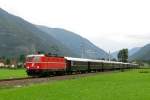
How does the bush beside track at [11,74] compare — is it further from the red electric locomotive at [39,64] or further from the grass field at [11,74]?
the red electric locomotive at [39,64]

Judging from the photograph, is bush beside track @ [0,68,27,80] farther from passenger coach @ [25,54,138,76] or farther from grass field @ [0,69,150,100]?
grass field @ [0,69,150,100]

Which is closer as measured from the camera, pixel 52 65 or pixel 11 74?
pixel 52 65

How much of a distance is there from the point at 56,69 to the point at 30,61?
671 centimetres

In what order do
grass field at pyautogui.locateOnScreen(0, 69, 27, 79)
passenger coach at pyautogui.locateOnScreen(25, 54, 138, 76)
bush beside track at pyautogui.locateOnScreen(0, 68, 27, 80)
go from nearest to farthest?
passenger coach at pyautogui.locateOnScreen(25, 54, 138, 76)
bush beside track at pyautogui.locateOnScreen(0, 68, 27, 80)
grass field at pyautogui.locateOnScreen(0, 69, 27, 79)

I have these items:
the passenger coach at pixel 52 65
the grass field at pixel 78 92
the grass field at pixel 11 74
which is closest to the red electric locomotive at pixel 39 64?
the passenger coach at pixel 52 65

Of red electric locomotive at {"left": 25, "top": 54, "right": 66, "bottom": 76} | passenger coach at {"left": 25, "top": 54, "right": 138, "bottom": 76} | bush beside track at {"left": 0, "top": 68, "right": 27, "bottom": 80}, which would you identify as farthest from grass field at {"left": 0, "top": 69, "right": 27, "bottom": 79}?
passenger coach at {"left": 25, "top": 54, "right": 138, "bottom": 76}

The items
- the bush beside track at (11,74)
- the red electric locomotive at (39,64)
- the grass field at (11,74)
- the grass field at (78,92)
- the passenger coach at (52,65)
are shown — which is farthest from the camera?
the grass field at (11,74)

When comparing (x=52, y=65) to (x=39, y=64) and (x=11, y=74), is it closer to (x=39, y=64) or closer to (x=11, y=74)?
(x=39, y=64)

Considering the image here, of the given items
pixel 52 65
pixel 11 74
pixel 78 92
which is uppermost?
pixel 52 65

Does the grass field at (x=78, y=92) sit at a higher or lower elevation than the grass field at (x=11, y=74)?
lower

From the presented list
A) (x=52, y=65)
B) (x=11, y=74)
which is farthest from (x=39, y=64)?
(x=11, y=74)

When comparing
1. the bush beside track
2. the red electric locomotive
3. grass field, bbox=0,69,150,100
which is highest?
the red electric locomotive

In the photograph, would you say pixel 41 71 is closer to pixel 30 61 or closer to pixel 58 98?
pixel 30 61

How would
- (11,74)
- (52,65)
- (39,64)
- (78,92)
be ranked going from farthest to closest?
(11,74) < (52,65) < (39,64) < (78,92)
